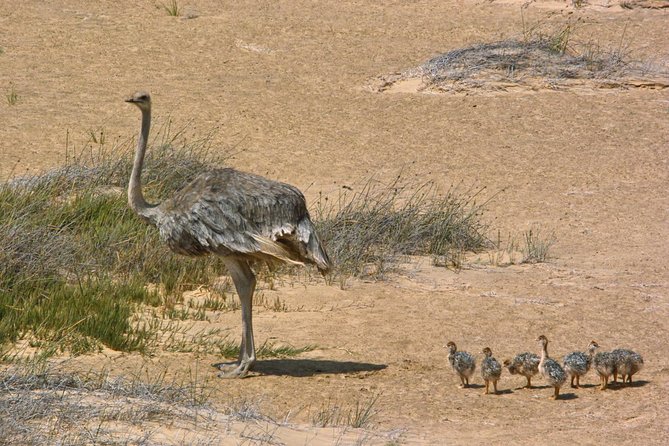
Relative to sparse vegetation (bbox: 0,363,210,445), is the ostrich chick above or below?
above

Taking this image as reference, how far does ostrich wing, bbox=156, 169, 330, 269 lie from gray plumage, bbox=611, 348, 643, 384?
227 cm

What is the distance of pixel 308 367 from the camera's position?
9406 mm

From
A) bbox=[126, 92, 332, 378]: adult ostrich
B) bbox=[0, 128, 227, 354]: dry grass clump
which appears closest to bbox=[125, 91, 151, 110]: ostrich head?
bbox=[126, 92, 332, 378]: adult ostrich

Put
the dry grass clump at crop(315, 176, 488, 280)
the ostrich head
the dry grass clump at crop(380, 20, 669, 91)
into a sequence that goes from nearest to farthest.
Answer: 1. the ostrich head
2. the dry grass clump at crop(315, 176, 488, 280)
3. the dry grass clump at crop(380, 20, 669, 91)

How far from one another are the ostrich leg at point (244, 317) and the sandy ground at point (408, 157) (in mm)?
207

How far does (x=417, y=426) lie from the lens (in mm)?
8219

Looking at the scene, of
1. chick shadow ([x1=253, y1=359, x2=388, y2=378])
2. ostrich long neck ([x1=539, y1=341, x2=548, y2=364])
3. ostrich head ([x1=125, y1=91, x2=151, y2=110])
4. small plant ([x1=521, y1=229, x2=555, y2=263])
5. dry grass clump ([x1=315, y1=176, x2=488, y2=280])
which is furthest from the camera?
small plant ([x1=521, y1=229, x2=555, y2=263])

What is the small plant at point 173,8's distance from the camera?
20.7 metres

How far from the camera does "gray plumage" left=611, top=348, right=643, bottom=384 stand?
898 cm

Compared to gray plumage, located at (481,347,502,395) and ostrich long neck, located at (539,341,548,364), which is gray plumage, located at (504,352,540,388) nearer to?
ostrich long neck, located at (539,341,548,364)

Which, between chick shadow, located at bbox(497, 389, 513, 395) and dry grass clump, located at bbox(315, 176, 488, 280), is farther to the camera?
dry grass clump, located at bbox(315, 176, 488, 280)

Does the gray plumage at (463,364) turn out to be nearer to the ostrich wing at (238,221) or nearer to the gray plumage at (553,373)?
the gray plumage at (553,373)

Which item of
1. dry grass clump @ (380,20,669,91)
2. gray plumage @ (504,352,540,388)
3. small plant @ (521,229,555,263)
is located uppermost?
dry grass clump @ (380,20,669,91)

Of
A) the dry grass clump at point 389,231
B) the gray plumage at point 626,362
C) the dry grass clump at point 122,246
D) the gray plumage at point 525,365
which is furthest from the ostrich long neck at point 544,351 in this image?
the dry grass clump at point 389,231
